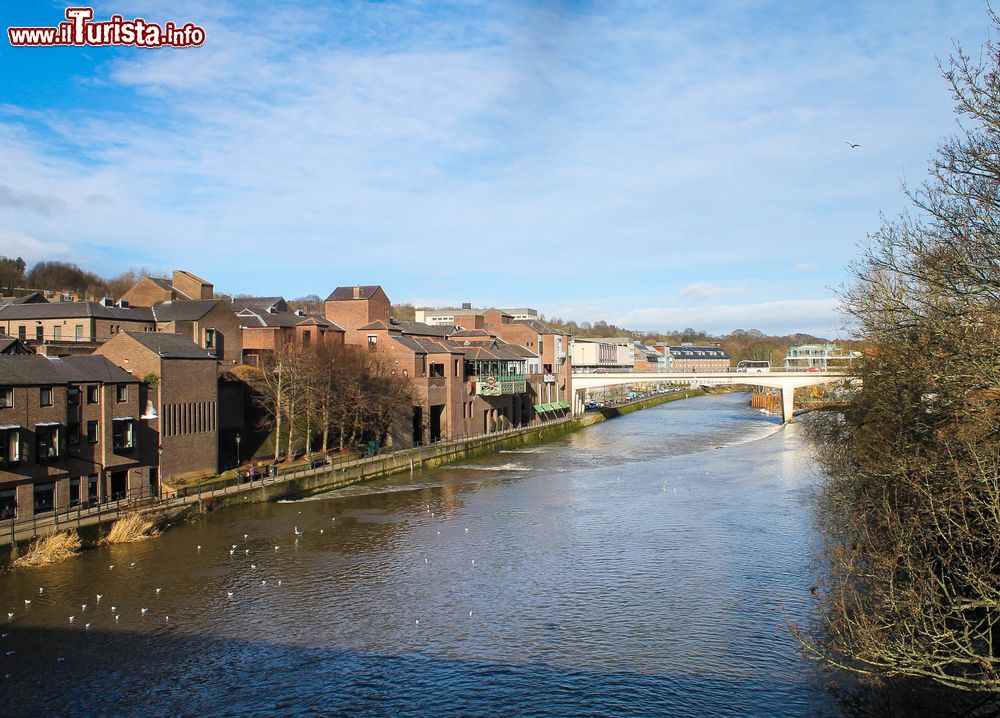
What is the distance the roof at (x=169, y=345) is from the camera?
1347 inches

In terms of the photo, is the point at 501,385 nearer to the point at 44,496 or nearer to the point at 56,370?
the point at 56,370

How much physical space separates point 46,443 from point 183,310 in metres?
24.8

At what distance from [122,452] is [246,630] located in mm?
14407

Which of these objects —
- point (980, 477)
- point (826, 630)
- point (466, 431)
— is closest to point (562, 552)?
point (826, 630)

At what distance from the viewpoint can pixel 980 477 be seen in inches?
481

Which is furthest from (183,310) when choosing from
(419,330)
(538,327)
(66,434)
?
(538,327)

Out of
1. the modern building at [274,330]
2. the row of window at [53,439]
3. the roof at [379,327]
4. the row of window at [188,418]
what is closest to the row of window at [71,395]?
the row of window at [53,439]

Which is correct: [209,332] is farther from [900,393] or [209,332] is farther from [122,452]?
[900,393]

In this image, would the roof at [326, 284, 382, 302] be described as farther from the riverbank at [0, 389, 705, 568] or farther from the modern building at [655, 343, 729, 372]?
the modern building at [655, 343, 729, 372]

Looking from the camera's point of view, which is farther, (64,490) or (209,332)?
(209,332)

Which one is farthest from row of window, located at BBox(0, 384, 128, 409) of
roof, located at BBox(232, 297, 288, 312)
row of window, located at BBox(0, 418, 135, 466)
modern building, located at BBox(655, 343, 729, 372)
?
modern building, located at BBox(655, 343, 729, 372)

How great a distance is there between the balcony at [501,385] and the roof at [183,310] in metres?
20.2

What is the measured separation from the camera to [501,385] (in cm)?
6322

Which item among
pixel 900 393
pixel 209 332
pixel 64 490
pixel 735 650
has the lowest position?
pixel 735 650
